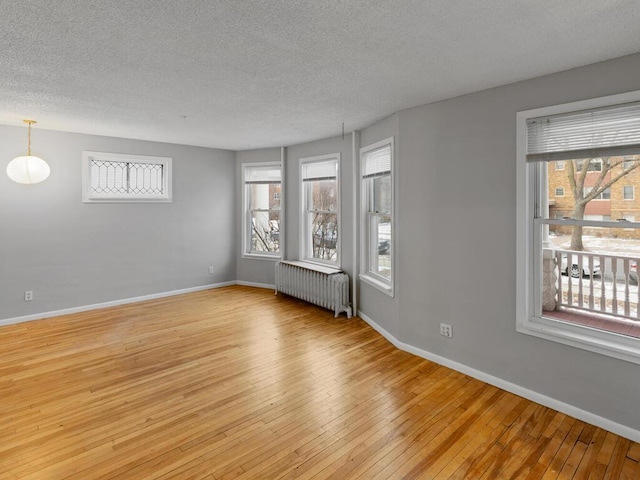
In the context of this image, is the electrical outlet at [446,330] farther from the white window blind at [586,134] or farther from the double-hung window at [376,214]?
the white window blind at [586,134]

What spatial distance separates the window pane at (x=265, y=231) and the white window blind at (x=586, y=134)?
4.27m

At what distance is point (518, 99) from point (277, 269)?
4.11m

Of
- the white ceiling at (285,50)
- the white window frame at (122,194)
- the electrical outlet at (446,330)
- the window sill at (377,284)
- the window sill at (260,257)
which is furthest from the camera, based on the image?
the window sill at (260,257)

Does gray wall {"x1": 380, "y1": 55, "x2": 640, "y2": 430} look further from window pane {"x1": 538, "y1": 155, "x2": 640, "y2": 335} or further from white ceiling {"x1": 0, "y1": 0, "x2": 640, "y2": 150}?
window pane {"x1": 538, "y1": 155, "x2": 640, "y2": 335}

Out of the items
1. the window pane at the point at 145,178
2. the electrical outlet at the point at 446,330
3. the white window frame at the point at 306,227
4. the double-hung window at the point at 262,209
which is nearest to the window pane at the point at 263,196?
the double-hung window at the point at 262,209

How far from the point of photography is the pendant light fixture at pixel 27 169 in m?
4.10

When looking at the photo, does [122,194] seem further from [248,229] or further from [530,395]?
[530,395]

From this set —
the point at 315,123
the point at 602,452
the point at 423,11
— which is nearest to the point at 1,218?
the point at 315,123

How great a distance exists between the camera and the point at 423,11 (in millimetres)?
1781

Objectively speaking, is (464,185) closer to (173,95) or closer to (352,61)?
(352,61)

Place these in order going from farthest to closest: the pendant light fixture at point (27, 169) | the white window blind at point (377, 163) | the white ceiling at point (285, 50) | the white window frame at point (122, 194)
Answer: the white window frame at point (122, 194), the pendant light fixture at point (27, 169), the white window blind at point (377, 163), the white ceiling at point (285, 50)

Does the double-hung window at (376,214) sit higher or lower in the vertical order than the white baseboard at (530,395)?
higher

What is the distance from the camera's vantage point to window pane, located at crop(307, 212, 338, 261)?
5355mm

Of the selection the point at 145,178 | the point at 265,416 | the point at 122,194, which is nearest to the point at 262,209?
the point at 145,178
